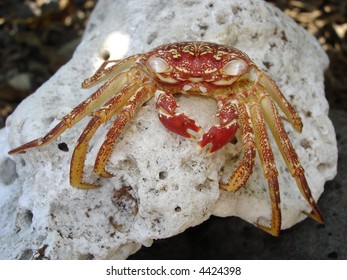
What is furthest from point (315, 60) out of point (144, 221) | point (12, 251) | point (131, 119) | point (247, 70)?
point (12, 251)

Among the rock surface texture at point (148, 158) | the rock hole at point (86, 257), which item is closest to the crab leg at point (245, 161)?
the rock surface texture at point (148, 158)

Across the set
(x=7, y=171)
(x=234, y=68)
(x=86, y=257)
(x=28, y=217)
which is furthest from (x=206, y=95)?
(x=7, y=171)

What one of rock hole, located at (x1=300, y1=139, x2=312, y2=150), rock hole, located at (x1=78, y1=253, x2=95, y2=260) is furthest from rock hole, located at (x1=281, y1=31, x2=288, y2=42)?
rock hole, located at (x1=78, y1=253, x2=95, y2=260)

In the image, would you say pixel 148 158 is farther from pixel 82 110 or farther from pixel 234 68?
pixel 234 68

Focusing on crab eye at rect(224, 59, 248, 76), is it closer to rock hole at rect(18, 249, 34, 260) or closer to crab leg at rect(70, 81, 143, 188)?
crab leg at rect(70, 81, 143, 188)

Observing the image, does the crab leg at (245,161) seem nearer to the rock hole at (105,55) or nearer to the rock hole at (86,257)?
the rock hole at (86,257)

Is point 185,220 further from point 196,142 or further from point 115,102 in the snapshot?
point 115,102
